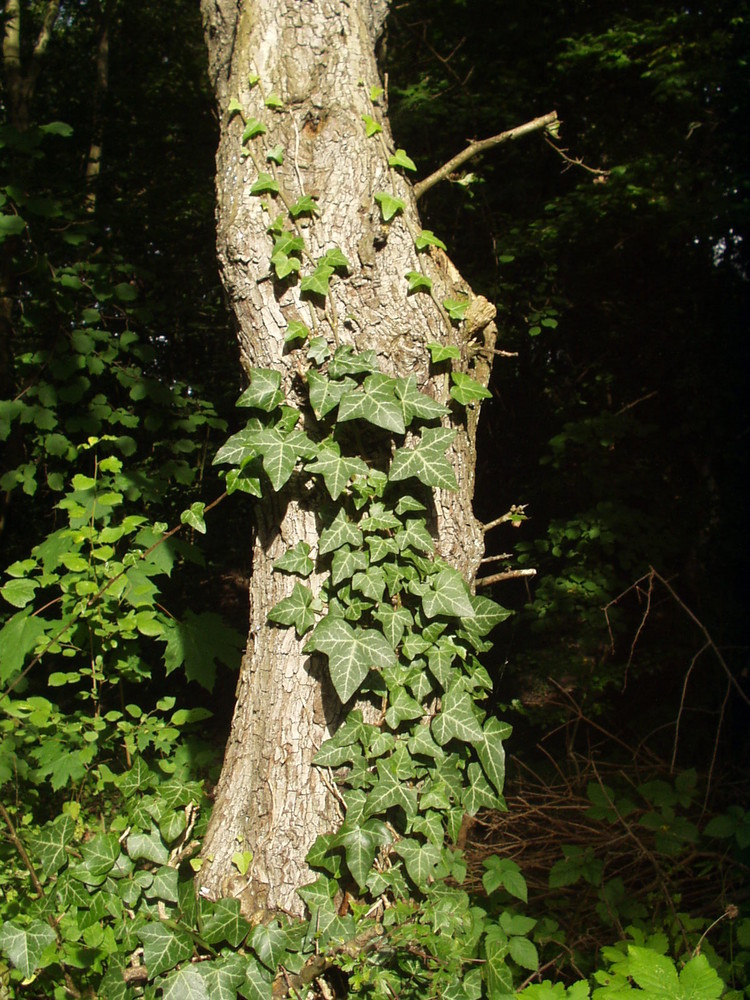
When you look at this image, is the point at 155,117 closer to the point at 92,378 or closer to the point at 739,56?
the point at 92,378

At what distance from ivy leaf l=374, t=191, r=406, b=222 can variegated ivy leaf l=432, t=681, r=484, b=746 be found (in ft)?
4.36

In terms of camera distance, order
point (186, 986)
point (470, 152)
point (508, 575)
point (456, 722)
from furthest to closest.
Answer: point (470, 152)
point (508, 575)
point (456, 722)
point (186, 986)

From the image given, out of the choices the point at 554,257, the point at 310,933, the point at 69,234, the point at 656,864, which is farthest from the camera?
the point at 554,257

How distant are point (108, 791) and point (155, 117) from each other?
4.37 meters

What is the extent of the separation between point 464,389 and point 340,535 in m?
0.55

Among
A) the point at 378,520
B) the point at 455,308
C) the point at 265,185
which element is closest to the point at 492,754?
the point at 378,520

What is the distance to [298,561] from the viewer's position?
1.96 meters

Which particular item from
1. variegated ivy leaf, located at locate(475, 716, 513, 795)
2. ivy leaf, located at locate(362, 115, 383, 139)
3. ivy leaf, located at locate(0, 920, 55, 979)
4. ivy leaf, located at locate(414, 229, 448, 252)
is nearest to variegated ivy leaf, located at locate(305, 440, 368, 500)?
ivy leaf, located at locate(414, 229, 448, 252)

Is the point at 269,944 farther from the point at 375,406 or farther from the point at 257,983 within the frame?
the point at 375,406

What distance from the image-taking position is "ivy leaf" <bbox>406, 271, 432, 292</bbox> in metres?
1.94

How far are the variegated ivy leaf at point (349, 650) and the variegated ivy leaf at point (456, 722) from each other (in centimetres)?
24

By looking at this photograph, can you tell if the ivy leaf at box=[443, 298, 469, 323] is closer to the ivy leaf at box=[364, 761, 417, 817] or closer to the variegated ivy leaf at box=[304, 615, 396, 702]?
the variegated ivy leaf at box=[304, 615, 396, 702]

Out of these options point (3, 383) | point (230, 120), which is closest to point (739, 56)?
point (230, 120)

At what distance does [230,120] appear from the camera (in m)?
2.13
